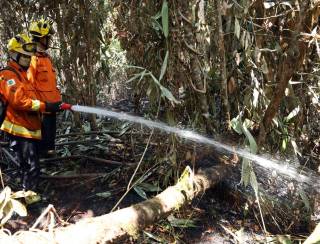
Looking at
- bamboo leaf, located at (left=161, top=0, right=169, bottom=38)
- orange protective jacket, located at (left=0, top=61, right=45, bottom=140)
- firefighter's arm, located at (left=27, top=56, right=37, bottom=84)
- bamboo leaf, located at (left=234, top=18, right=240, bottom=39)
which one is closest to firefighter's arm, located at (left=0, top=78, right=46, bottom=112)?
orange protective jacket, located at (left=0, top=61, right=45, bottom=140)

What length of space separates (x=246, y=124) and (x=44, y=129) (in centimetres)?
217

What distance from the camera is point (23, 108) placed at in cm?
398

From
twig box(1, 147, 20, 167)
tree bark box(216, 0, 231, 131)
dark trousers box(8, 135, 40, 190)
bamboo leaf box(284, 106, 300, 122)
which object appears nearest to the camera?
tree bark box(216, 0, 231, 131)

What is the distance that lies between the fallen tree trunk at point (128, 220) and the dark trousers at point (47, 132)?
1823mm

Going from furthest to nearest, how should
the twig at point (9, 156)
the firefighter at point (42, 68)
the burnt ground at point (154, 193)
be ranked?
1. the twig at point (9, 156)
2. the firefighter at point (42, 68)
3. the burnt ground at point (154, 193)

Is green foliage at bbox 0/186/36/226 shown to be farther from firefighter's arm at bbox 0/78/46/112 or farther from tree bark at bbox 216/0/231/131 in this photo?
tree bark at bbox 216/0/231/131

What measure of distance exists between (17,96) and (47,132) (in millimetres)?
846

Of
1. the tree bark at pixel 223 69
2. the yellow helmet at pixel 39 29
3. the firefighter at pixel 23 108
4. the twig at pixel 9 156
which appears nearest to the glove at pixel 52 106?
the firefighter at pixel 23 108

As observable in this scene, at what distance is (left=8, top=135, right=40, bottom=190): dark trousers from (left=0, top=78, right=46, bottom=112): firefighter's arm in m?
0.40

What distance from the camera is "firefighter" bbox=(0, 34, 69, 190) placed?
12.9 ft

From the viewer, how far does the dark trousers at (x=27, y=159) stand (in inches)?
166

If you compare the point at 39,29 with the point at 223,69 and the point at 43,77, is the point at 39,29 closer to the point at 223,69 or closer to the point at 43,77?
the point at 43,77

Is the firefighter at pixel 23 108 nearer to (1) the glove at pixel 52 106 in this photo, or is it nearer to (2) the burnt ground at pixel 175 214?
(1) the glove at pixel 52 106

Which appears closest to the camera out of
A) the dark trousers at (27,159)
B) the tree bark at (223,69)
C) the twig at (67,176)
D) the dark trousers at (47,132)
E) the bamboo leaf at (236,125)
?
the tree bark at (223,69)
